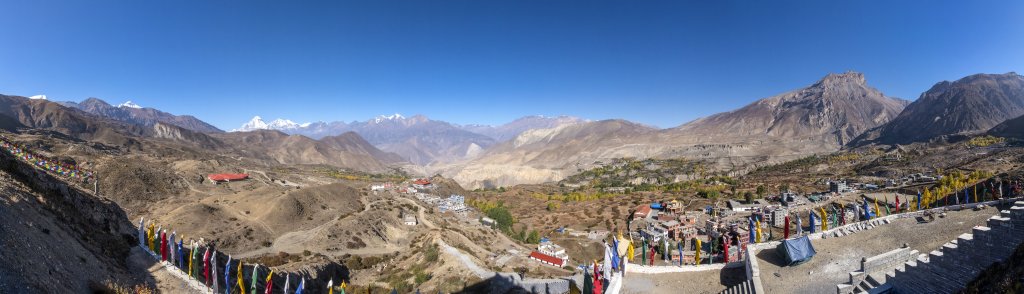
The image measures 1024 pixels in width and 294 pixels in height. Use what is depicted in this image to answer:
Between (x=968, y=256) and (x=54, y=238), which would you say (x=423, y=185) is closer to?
(x=54, y=238)

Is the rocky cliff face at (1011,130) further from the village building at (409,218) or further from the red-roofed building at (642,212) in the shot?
the village building at (409,218)

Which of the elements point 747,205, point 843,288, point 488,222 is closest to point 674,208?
point 747,205

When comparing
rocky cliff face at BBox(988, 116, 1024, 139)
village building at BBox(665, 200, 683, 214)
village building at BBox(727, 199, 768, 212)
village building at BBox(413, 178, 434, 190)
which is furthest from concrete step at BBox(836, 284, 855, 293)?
rocky cliff face at BBox(988, 116, 1024, 139)

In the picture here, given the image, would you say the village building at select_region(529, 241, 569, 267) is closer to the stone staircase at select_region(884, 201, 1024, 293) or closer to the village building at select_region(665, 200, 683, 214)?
the stone staircase at select_region(884, 201, 1024, 293)

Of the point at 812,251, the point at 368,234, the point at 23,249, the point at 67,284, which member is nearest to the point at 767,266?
the point at 812,251

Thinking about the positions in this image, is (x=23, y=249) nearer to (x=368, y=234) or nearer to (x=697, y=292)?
(x=697, y=292)

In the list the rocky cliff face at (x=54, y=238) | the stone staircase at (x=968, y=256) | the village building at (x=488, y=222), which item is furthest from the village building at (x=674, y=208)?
the rocky cliff face at (x=54, y=238)
